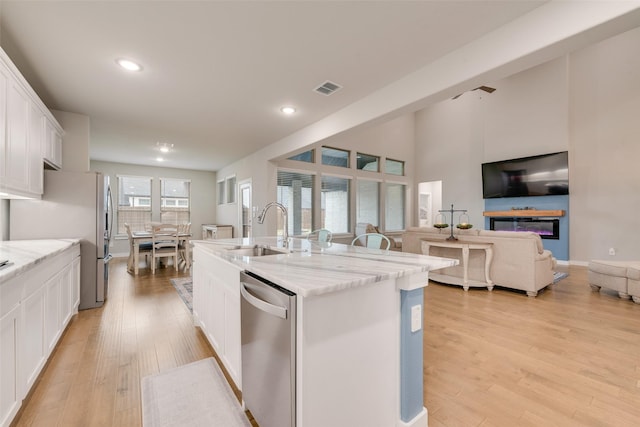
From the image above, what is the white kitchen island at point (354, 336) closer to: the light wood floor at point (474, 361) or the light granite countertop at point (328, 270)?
the light granite countertop at point (328, 270)

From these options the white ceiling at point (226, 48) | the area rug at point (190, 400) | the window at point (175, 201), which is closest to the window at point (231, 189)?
the window at point (175, 201)

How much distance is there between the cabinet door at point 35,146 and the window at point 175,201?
5.43 m

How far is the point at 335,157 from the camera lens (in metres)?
7.05

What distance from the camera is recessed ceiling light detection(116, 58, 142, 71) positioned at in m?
2.57

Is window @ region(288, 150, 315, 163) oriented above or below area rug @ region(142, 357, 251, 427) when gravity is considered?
above

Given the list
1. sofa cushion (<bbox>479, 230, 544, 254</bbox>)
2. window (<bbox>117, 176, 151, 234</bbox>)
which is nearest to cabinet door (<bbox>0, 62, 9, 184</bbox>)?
sofa cushion (<bbox>479, 230, 544, 254</bbox>)

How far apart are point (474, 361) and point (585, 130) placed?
6401mm

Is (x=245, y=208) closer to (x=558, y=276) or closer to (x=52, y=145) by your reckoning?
(x=52, y=145)

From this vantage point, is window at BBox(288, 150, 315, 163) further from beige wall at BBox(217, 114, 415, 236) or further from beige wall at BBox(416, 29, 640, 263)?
beige wall at BBox(416, 29, 640, 263)

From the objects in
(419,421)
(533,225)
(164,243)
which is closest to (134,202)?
(164,243)

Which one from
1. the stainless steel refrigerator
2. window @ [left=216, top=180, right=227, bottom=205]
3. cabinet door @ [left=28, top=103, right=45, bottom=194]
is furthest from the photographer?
window @ [left=216, top=180, right=227, bottom=205]

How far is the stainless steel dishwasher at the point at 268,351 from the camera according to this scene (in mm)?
1148

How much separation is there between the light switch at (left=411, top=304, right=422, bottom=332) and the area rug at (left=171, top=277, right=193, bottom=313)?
2845 mm

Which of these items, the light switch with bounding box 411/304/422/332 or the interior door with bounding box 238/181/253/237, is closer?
the light switch with bounding box 411/304/422/332
